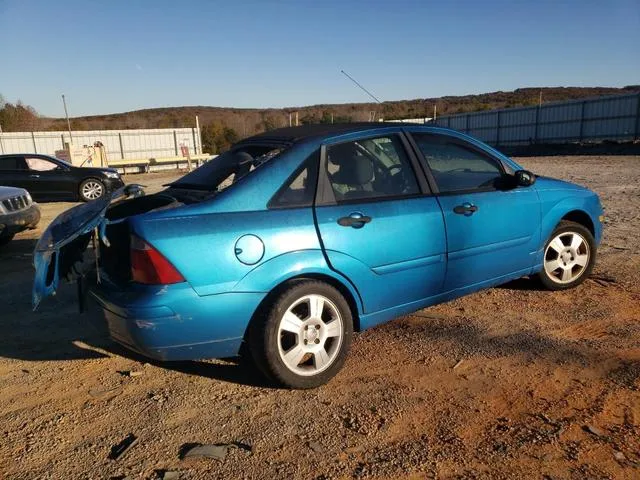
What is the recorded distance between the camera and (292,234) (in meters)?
3.09

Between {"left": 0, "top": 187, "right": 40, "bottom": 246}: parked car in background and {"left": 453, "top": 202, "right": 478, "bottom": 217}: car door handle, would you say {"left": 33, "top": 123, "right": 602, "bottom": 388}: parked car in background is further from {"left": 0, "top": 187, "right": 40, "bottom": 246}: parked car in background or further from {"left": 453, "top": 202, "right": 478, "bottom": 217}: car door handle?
{"left": 0, "top": 187, "right": 40, "bottom": 246}: parked car in background

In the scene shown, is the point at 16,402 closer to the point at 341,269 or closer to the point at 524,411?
the point at 341,269

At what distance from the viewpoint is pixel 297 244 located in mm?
3096

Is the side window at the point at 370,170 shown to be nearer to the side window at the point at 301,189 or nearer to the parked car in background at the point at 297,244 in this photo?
the parked car in background at the point at 297,244

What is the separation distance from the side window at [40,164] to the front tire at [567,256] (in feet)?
44.2

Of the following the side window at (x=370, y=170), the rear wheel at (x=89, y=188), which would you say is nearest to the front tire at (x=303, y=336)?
the side window at (x=370, y=170)

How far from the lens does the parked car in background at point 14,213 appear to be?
7.39 metres

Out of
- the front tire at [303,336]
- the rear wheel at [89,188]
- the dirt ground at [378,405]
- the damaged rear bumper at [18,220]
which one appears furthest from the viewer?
the rear wheel at [89,188]

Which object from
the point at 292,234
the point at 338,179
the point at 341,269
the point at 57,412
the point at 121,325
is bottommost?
the point at 57,412

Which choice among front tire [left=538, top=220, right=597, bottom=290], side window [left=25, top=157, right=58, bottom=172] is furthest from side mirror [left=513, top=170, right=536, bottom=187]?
side window [left=25, top=157, right=58, bottom=172]

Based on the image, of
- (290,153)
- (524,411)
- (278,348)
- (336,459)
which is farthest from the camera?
(290,153)

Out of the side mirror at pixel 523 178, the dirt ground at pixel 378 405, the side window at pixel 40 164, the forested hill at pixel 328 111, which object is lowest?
the dirt ground at pixel 378 405

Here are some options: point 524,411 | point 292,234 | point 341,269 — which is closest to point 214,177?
point 292,234

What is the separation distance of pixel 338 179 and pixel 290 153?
361mm
